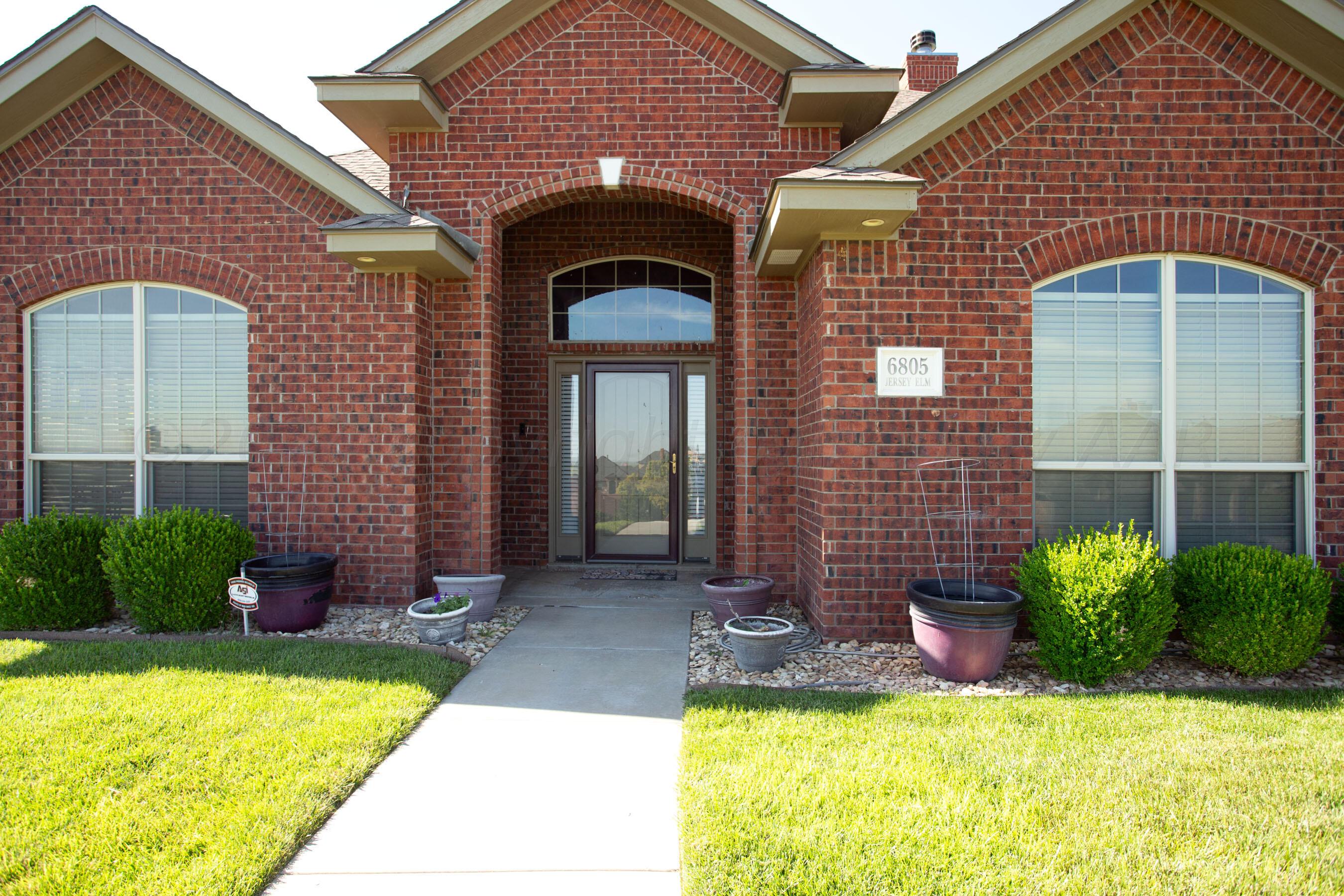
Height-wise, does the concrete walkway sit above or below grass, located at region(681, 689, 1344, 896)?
below

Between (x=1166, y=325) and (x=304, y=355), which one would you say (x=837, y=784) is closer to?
(x=1166, y=325)

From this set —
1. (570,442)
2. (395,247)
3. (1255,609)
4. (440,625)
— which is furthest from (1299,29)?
(440,625)

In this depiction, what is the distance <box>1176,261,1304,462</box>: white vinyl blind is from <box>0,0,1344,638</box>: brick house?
3cm

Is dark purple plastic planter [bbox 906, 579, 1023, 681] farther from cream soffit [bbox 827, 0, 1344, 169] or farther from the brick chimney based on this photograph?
the brick chimney

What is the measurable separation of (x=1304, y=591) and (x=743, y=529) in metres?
3.96

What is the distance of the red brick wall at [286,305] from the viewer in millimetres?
6344

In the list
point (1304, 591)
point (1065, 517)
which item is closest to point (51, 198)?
point (1065, 517)

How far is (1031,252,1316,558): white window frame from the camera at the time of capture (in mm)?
5410

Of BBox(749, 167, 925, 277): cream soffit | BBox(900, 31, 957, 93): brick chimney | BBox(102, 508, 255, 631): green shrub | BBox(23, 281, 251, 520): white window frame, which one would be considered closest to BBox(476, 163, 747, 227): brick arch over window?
BBox(749, 167, 925, 277): cream soffit

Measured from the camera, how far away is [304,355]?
20.9ft

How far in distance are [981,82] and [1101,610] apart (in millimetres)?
3681

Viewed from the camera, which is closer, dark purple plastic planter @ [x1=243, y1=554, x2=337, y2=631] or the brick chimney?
dark purple plastic planter @ [x1=243, y1=554, x2=337, y2=631]

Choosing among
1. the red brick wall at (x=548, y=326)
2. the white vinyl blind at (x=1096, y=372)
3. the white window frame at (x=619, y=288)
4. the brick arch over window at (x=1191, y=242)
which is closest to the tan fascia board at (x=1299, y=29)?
the brick arch over window at (x=1191, y=242)

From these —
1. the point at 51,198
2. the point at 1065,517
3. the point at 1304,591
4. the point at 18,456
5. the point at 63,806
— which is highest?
the point at 51,198
